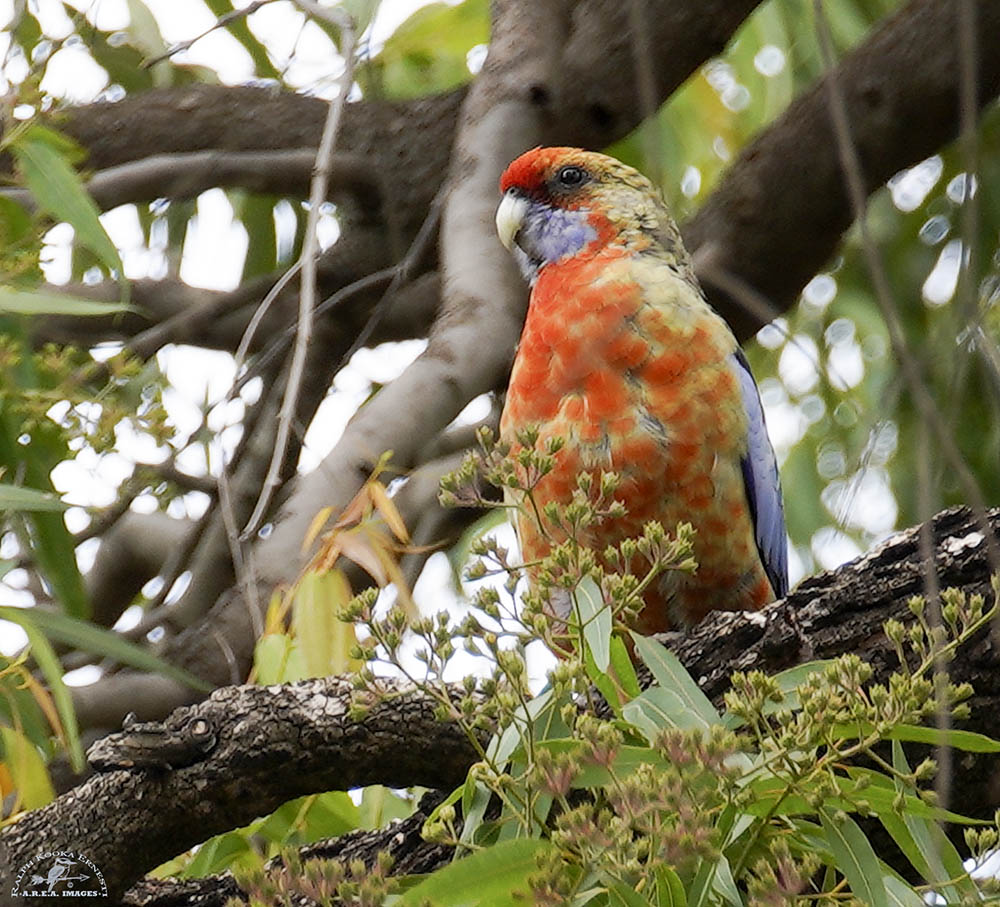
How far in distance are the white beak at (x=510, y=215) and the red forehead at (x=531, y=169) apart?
3 centimetres

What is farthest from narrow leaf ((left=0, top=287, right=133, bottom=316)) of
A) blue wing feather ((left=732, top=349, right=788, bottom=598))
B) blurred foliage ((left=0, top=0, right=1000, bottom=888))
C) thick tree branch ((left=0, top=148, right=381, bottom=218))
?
blue wing feather ((left=732, top=349, right=788, bottom=598))

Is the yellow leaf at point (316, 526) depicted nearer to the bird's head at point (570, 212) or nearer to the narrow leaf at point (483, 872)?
the bird's head at point (570, 212)

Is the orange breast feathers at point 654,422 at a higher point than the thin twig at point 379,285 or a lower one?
lower

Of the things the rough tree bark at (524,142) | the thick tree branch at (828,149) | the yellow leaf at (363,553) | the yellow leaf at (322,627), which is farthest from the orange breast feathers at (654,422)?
the thick tree branch at (828,149)

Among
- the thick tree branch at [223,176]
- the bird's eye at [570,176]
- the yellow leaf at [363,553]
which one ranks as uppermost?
the thick tree branch at [223,176]

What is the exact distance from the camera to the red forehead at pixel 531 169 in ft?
10.6

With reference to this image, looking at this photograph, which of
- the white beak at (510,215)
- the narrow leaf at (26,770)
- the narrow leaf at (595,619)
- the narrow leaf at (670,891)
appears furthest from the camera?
the white beak at (510,215)

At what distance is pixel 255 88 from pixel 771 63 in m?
1.46

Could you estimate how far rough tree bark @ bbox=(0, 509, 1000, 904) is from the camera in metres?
1.93

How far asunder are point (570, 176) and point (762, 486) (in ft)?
2.79

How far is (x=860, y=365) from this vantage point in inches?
177

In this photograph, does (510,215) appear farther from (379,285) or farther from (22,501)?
(22,501)

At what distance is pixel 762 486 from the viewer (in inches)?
113

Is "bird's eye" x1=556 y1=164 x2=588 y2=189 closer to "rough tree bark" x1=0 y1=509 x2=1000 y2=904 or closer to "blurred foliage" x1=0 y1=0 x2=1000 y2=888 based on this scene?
"blurred foliage" x1=0 y1=0 x2=1000 y2=888
